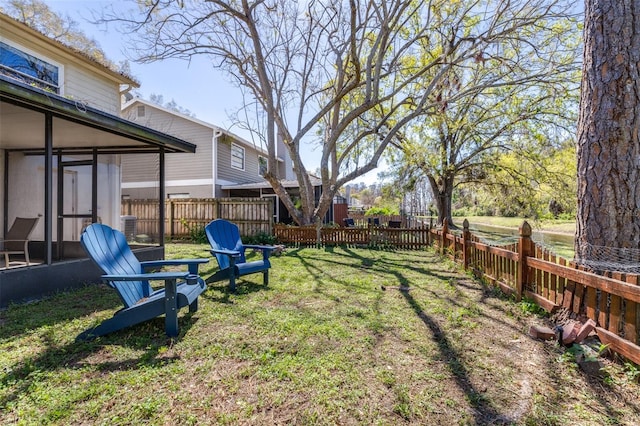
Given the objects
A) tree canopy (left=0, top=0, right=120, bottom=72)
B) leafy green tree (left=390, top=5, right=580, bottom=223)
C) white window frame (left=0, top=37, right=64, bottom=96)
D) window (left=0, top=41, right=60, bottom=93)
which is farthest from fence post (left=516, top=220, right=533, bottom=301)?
tree canopy (left=0, top=0, right=120, bottom=72)

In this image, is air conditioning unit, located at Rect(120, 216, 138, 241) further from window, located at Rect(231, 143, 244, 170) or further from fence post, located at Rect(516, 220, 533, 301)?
fence post, located at Rect(516, 220, 533, 301)

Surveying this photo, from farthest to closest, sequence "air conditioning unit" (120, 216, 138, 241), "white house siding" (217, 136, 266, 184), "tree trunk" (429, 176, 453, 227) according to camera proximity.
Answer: "tree trunk" (429, 176, 453, 227) → "white house siding" (217, 136, 266, 184) → "air conditioning unit" (120, 216, 138, 241)

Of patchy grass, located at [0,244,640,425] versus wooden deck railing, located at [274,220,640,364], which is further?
wooden deck railing, located at [274,220,640,364]

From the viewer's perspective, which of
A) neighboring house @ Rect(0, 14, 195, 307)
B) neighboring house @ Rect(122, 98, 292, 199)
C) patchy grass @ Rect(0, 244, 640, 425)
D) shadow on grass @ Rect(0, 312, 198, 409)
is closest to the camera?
patchy grass @ Rect(0, 244, 640, 425)

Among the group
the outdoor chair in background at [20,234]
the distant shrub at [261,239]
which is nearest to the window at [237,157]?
the distant shrub at [261,239]

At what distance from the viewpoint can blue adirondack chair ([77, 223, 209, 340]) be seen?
288cm

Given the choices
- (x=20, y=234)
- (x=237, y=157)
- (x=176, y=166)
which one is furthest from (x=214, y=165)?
(x=20, y=234)

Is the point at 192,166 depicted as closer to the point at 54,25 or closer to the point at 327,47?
the point at 54,25

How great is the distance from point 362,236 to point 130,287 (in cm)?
772

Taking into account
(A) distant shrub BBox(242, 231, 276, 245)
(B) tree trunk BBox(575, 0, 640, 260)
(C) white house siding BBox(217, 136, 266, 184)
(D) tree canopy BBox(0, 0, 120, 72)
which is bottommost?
(A) distant shrub BBox(242, 231, 276, 245)

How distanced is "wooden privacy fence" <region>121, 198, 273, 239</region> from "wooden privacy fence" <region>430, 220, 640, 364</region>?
7.61 meters

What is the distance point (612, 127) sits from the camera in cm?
297

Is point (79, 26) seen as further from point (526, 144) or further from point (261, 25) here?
point (526, 144)

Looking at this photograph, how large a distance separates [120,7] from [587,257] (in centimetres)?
1071
